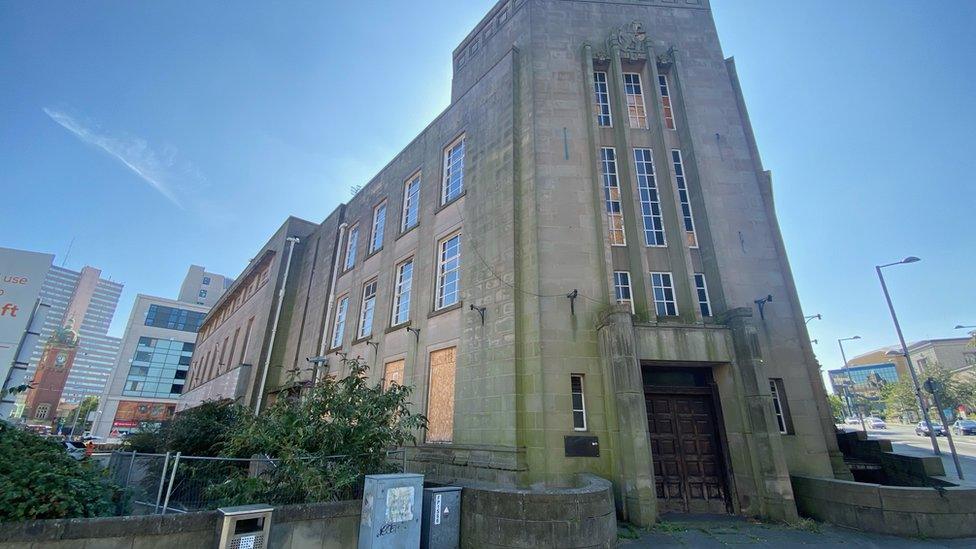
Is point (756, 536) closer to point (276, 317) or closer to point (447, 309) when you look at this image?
point (447, 309)

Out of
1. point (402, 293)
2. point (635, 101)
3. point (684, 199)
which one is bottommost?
point (402, 293)

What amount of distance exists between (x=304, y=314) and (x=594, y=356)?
21.1 meters

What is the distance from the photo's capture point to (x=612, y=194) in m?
13.5

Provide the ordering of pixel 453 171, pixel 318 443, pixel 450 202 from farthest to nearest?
pixel 453 171
pixel 450 202
pixel 318 443

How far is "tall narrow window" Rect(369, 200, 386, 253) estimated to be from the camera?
2149cm

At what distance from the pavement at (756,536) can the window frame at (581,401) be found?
8.38 feet


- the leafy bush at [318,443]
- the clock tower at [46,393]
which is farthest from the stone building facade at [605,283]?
the clock tower at [46,393]

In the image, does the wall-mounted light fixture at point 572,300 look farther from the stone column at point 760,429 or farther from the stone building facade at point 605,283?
the stone column at point 760,429

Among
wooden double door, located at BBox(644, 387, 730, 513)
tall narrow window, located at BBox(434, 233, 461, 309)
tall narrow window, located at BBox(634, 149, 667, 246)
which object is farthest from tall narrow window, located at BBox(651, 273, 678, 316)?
tall narrow window, located at BBox(434, 233, 461, 309)

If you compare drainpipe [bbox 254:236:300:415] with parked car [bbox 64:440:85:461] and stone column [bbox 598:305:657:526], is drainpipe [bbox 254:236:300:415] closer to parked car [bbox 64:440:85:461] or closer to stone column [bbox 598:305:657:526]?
parked car [bbox 64:440:85:461]

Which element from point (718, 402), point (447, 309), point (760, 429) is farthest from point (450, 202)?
point (760, 429)

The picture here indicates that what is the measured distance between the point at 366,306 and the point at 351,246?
17.6ft

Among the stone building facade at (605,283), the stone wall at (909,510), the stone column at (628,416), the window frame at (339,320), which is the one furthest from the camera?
the window frame at (339,320)

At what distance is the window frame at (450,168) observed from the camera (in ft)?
54.0
